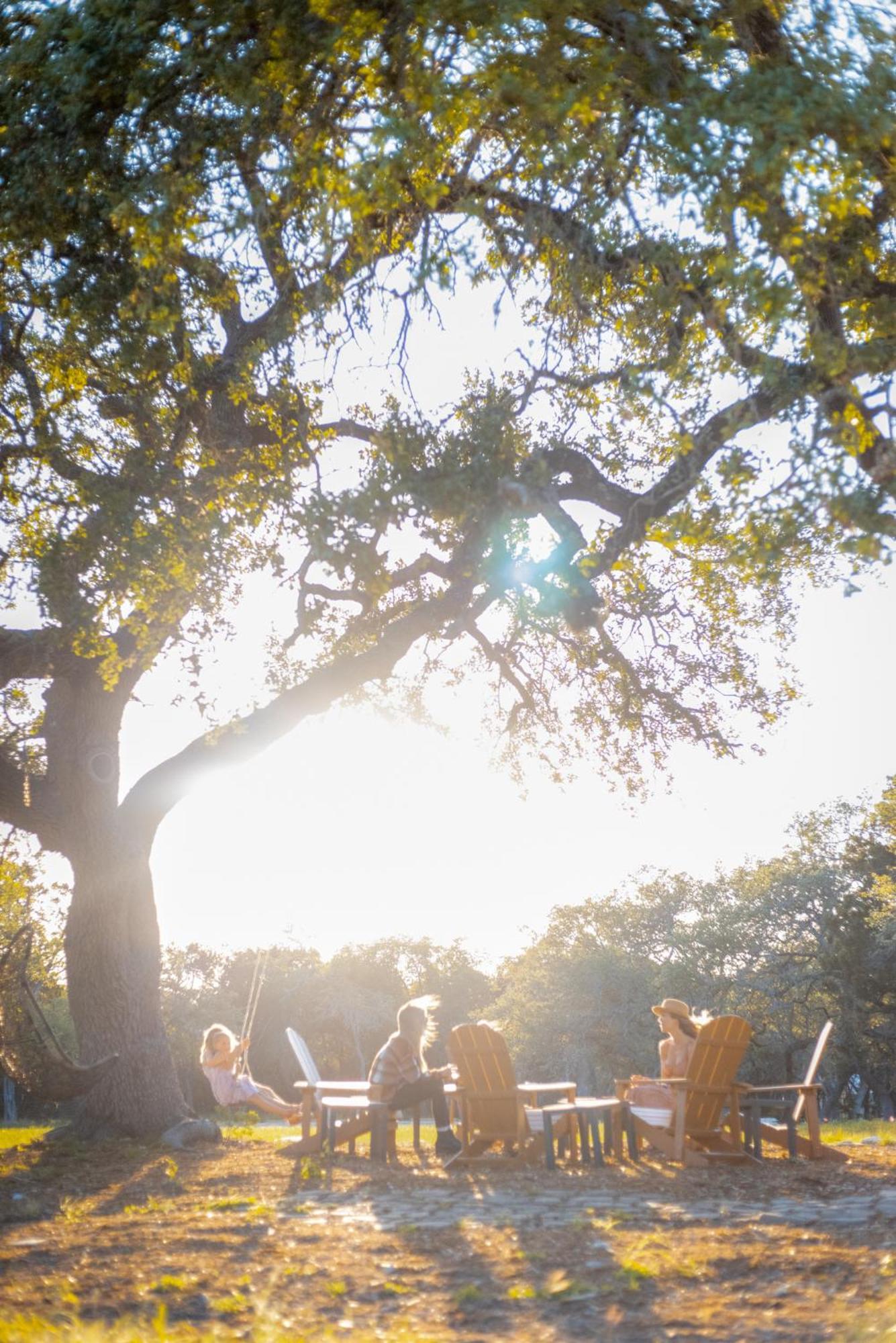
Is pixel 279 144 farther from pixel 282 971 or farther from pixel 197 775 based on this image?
pixel 282 971

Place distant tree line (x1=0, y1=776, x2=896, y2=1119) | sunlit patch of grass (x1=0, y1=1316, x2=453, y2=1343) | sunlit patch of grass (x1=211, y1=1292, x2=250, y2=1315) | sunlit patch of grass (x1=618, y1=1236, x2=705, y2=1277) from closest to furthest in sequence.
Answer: sunlit patch of grass (x1=0, y1=1316, x2=453, y2=1343)
sunlit patch of grass (x1=211, y1=1292, x2=250, y2=1315)
sunlit patch of grass (x1=618, y1=1236, x2=705, y2=1277)
distant tree line (x1=0, y1=776, x2=896, y2=1119)

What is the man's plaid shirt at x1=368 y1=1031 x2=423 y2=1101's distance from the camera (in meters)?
10.1

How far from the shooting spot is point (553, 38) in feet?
20.3

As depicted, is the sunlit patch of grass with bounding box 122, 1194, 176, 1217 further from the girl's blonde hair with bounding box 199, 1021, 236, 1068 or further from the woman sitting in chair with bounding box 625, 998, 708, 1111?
the girl's blonde hair with bounding box 199, 1021, 236, 1068

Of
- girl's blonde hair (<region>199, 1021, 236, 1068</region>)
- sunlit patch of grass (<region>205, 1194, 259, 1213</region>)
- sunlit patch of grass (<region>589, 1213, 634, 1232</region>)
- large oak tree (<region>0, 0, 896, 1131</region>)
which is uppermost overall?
large oak tree (<region>0, 0, 896, 1131</region>)

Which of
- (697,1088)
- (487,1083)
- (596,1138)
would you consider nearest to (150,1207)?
(487,1083)

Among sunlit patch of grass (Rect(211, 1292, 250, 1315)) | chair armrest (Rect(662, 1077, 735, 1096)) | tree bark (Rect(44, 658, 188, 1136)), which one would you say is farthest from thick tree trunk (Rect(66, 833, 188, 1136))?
sunlit patch of grass (Rect(211, 1292, 250, 1315))

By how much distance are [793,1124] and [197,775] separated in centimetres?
708

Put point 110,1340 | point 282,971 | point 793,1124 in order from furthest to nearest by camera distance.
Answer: point 282,971
point 793,1124
point 110,1340

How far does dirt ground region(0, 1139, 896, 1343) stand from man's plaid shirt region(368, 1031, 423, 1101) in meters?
1.42

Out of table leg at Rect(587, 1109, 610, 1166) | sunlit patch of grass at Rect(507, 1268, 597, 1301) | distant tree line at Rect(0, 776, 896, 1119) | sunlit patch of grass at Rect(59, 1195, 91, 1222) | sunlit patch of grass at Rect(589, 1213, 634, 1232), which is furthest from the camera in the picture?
distant tree line at Rect(0, 776, 896, 1119)

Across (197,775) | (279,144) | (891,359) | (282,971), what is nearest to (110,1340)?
(891,359)

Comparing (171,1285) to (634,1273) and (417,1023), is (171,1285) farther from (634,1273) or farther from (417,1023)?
(417,1023)

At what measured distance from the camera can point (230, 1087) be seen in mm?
12766
